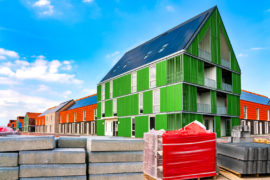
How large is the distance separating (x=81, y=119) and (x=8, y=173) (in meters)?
44.6

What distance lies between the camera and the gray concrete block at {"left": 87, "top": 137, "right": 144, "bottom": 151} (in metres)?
6.02

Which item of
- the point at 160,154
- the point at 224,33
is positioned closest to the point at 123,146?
the point at 160,154

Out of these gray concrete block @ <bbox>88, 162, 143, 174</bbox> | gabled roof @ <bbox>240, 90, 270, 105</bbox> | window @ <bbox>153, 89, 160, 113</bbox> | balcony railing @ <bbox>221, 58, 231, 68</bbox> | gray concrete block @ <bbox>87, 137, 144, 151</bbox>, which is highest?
balcony railing @ <bbox>221, 58, 231, 68</bbox>

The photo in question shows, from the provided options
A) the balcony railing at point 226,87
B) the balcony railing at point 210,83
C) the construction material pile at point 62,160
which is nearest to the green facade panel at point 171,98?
the balcony railing at point 210,83

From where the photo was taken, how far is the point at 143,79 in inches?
1065

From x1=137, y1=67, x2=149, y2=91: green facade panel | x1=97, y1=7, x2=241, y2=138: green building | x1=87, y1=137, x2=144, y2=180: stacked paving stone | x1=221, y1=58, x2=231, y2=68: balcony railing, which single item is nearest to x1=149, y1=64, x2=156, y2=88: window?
x1=97, y1=7, x2=241, y2=138: green building

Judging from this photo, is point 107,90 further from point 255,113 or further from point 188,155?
point 188,155

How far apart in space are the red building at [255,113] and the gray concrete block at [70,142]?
124 ft

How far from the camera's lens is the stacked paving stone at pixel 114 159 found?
5.99 metres

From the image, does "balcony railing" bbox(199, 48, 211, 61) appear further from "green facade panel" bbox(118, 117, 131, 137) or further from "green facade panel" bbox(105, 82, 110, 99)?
"green facade panel" bbox(105, 82, 110, 99)

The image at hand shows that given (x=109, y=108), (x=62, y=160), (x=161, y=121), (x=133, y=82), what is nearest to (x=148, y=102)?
(x=161, y=121)

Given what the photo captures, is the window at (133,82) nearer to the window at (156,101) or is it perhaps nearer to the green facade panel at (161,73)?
the window at (156,101)

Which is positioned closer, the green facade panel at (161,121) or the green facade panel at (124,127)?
the green facade panel at (161,121)

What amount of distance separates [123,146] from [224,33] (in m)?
27.3
